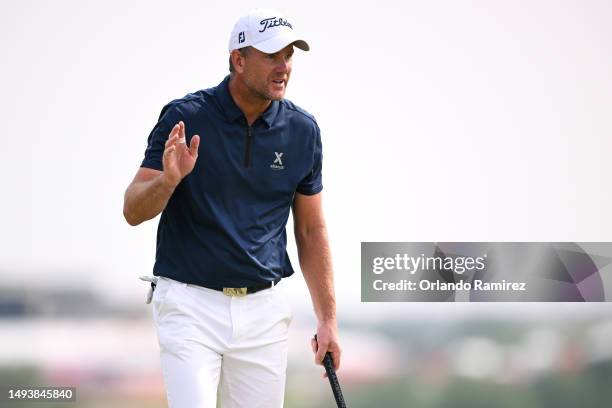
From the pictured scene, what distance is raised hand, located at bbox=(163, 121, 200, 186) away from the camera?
9.46 ft

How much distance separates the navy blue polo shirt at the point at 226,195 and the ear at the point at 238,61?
3.0 inches

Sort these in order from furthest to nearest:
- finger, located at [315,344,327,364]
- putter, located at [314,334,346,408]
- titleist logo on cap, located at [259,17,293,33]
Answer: finger, located at [315,344,327,364] < putter, located at [314,334,346,408] < titleist logo on cap, located at [259,17,293,33]

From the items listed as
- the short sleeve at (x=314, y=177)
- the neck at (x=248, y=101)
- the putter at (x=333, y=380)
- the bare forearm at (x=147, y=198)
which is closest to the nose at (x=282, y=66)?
the neck at (x=248, y=101)

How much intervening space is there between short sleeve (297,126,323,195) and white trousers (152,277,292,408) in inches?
13.4

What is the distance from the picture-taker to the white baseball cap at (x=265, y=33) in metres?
3.15

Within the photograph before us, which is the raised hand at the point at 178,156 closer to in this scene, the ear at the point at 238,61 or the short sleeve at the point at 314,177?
the ear at the point at 238,61

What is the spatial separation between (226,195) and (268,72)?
1.27 ft

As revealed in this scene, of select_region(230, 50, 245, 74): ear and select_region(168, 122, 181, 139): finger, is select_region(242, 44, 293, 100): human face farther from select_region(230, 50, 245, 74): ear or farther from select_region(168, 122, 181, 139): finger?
select_region(168, 122, 181, 139): finger

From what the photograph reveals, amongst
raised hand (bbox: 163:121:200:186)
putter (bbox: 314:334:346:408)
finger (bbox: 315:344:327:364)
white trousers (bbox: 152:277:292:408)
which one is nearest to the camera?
raised hand (bbox: 163:121:200:186)

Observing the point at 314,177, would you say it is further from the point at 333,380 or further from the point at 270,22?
the point at 333,380

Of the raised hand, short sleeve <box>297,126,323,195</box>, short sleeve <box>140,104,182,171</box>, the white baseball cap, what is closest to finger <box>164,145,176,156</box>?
the raised hand

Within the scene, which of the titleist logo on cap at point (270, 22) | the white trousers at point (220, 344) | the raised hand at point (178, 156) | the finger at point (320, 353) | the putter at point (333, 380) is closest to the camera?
the raised hand at point (178, 156)

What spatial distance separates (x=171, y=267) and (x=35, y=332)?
8.09 feet

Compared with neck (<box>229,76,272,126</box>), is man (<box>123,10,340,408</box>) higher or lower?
lower
